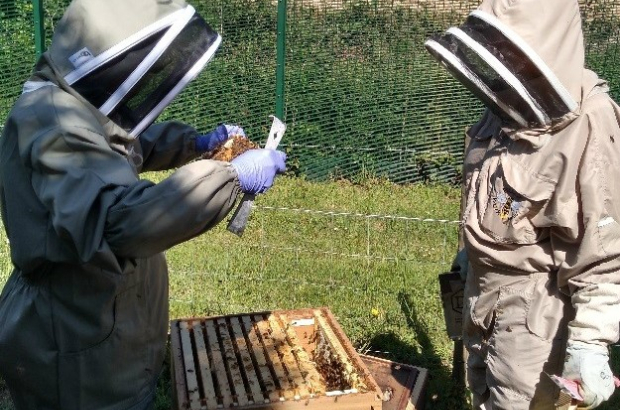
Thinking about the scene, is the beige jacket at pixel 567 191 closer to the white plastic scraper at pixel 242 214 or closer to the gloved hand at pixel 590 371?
the gloved hand at pixel 590 371

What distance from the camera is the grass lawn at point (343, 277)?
4.38m

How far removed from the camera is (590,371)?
2.34 metres

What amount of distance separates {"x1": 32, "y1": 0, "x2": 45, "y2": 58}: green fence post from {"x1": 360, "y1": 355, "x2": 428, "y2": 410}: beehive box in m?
4.59

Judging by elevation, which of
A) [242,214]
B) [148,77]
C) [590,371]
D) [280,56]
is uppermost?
[148,77]

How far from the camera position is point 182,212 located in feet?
6.71

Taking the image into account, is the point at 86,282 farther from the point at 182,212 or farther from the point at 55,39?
the point at 55,39

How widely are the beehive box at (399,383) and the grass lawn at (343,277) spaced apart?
0.77 ft

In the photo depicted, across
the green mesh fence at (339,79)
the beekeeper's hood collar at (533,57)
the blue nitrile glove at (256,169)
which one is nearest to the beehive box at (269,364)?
the blue nitrile glove at (256,169)

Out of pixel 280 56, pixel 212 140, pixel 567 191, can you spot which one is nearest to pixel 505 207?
pixel 567 191

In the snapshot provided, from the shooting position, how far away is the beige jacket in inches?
93.0

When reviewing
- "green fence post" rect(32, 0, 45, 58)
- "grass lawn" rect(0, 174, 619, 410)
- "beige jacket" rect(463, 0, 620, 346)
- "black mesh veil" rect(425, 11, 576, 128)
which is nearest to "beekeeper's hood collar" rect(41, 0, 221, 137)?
"black mesh veil" rect(425, 11, 576, 128)

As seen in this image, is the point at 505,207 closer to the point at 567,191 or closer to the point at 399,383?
the point at 567,191

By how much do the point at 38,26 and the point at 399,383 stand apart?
4949mm

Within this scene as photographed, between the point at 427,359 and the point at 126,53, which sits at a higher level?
the point at 126,53
